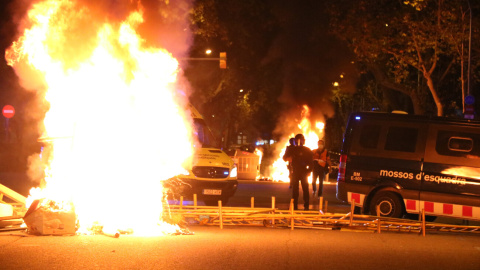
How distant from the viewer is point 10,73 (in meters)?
25.3

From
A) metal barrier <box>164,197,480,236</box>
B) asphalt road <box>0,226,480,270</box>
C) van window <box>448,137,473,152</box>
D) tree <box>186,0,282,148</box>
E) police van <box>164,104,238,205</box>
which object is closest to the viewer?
asphalt road <box>0,226,480,270</box>

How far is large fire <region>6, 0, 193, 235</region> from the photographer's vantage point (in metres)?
10.6

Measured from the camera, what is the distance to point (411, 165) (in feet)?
42.8

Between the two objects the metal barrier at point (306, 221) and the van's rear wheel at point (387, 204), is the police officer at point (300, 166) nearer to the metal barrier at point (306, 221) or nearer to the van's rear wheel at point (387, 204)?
the van's rear wheel at point (387, 204)

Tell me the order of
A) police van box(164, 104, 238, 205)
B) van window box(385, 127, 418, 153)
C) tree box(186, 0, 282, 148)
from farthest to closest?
tree box(186, 0, 282, 148), police van box(164, 104, 238, 205), van window box(385, 127, 418, 153)

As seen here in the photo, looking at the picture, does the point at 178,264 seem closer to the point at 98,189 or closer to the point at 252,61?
the point at 98,189

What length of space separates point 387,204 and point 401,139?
140 centimetres

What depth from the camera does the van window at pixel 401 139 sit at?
13211 mm

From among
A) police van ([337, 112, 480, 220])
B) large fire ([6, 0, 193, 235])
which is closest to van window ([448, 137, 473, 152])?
police van ([337, 112, 480, 220])

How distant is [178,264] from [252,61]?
36508mm

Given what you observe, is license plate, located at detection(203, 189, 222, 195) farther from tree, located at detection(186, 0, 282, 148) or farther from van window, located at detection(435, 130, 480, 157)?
tree, located at detection(186, 0, 282, 148)

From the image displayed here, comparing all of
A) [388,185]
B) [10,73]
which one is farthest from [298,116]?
[388,185]

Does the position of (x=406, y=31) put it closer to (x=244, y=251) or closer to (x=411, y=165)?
(x=411, y=165)

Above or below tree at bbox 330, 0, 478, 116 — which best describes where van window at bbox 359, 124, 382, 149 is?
below
